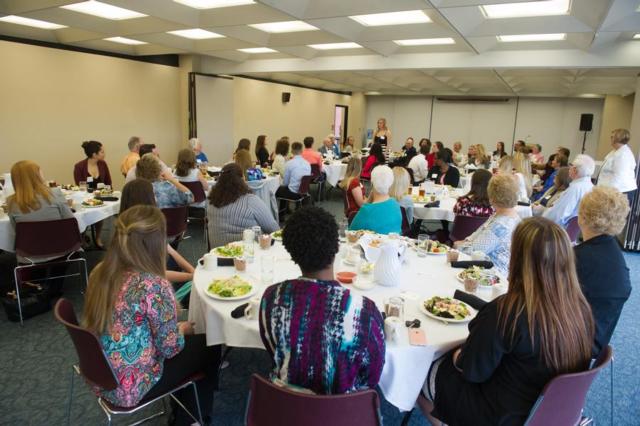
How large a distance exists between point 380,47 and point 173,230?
14.4 ft

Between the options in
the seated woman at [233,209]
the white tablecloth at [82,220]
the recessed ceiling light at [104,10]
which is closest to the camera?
the seated woman at [233,209]

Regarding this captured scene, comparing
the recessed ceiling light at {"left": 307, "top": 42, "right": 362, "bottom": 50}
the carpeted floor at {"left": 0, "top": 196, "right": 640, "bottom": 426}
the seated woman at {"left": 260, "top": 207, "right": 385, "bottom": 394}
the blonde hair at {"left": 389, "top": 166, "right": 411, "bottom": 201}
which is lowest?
the carpeted floor at {"left": 0, "top": 196, "right": 640, "bottom": 426}

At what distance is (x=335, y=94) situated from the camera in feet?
55.6

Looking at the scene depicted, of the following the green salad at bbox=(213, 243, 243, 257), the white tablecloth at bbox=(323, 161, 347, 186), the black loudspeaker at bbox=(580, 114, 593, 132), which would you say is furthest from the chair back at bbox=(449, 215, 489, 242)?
the black loudspeaker at bbox=(580, 114, 593, 132)

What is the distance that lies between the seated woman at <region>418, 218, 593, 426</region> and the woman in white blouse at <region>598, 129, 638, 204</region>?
4.89 meters

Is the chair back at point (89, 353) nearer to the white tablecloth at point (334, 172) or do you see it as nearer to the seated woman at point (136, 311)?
the seated woman at point (136, 311)

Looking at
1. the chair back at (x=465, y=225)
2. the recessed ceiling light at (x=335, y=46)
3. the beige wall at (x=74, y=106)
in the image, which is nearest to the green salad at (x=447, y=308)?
the chair back at (x=465, y=225)

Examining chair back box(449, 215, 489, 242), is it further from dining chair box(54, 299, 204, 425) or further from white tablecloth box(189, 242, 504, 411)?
A: dining chair box(54, 299, 204, 425)

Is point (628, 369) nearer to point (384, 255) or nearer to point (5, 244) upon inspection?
point (384, 255)

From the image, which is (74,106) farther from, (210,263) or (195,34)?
(210,263)

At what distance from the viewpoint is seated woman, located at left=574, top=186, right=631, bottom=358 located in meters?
2.03

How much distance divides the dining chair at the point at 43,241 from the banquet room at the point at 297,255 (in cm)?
2

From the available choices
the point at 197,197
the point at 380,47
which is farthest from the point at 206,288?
the point at 380,47

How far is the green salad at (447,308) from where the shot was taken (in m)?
2.02
